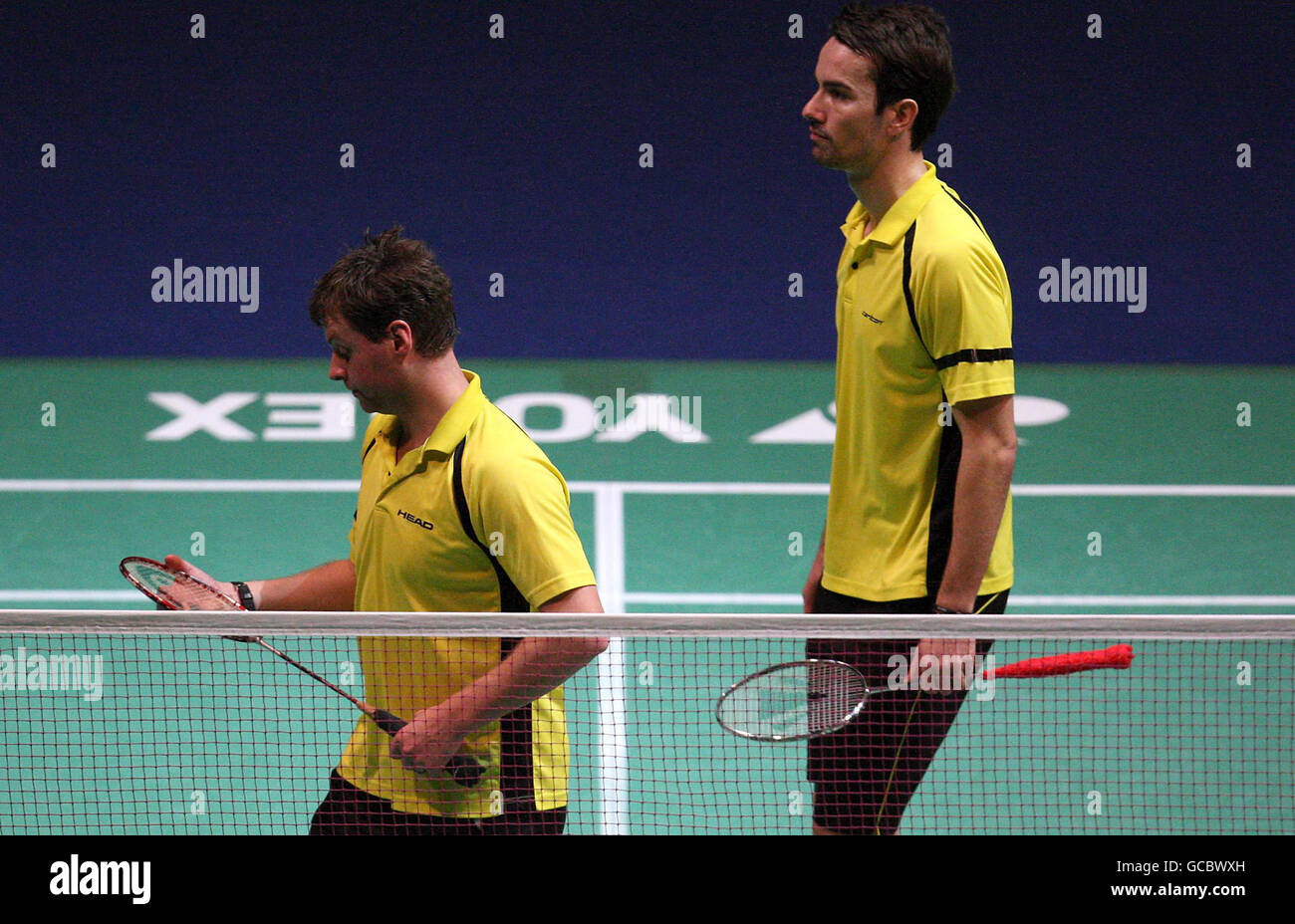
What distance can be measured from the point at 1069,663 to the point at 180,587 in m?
2.08

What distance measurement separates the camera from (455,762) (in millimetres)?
3346

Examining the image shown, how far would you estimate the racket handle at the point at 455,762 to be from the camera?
10.9ft

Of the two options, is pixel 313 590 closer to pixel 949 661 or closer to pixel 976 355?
pixel 949 661

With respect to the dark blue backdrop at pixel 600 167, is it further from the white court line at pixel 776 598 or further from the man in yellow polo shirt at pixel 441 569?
the man in yellow polo shirt at pixel 441 569

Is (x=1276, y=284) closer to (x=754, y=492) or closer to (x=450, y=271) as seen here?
(x=754, y=492)

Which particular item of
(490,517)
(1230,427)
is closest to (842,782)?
(490,517)

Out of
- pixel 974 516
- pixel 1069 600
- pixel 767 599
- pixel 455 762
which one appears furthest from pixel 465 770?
pixel 1069 600

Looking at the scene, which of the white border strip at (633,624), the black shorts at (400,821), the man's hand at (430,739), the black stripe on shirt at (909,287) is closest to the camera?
the white border strip at (633,624)

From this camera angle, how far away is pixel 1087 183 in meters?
10.8

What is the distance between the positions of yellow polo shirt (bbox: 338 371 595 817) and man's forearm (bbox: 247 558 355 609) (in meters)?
0.34

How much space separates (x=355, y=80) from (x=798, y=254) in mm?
3400

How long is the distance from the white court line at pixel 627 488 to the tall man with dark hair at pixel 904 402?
5109mm

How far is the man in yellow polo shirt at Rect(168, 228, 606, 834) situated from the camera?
321 centimetres

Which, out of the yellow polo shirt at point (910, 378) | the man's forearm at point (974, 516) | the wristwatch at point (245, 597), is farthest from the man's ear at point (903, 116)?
the wristwatch at point (245, 597)
